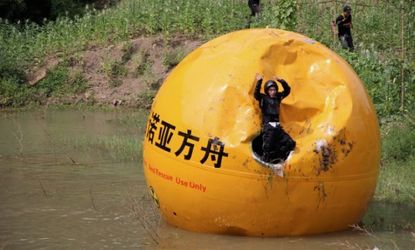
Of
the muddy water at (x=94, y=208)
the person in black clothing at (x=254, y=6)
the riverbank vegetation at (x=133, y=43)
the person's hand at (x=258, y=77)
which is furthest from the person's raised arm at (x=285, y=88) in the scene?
the person in black clothing at (x=254, y=6)

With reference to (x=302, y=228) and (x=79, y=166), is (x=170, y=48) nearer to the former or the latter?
(x=79, y=166)

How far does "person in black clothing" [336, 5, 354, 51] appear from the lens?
16531 mm

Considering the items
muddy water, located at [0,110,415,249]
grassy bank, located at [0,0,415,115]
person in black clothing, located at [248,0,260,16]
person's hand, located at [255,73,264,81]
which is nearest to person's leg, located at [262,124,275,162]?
person's hand, located at [255,73,264,81]

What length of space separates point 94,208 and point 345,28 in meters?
9.28

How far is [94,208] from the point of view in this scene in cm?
885

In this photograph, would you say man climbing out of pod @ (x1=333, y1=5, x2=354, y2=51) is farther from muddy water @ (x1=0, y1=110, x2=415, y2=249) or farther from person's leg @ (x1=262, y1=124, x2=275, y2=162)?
person's leg @ (x1=262, y1=124, x2=275, y2=162)

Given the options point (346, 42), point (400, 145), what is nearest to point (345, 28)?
point (346, 42)

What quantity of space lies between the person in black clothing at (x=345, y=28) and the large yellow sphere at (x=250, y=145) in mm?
8754

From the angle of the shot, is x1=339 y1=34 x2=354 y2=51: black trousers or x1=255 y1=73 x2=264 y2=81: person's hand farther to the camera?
x1=339 y1=34 x2=354 y2=51: black trousers

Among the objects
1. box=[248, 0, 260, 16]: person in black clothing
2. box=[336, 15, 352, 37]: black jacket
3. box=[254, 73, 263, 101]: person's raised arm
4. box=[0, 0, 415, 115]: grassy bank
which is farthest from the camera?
box=[248, 0, 260, 16]: person in black clothing

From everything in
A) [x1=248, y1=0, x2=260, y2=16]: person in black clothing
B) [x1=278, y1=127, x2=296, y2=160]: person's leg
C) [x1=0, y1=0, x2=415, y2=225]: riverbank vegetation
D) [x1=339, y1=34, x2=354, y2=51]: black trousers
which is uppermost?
[x1=278, y1=127, x2=296, y2=160]: person's leg

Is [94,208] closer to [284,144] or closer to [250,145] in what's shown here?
[250,145]

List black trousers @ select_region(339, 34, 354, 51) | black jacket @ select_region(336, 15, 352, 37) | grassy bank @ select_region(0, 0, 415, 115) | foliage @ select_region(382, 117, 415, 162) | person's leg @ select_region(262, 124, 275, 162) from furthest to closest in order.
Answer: grassy bank @ select_region(0, 0, 415, 115), black trousers @ select_region(339, 34, 354, 51), black jacket @ select_region(336, 15, 352, 37), foliage @ select_region(382, 117, 415, 162), person's leg @ select_region(262, 124, 275, 162)

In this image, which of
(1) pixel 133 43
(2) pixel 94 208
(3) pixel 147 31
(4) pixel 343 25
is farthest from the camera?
(3) pixel 147 31
